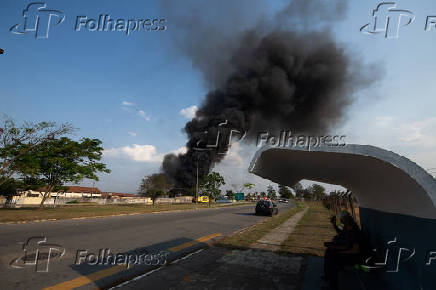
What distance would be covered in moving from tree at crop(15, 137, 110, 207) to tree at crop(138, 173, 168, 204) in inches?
666

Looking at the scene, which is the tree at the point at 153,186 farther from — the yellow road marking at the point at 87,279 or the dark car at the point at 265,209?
the yellow road marking at the point at 87,279

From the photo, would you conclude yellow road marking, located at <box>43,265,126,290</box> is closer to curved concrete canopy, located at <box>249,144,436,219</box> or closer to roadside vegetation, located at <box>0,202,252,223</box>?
curved concrete canopy, located at <box>249,144,436,219</box>

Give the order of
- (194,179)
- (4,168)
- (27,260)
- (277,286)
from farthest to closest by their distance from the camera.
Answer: (194,179) → (4,168) → (27,260) → (277,286)

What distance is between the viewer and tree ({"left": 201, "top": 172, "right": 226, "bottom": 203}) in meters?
47.3

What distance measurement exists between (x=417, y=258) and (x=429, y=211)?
2.23ft

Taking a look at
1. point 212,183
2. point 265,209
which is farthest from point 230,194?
point 265,209

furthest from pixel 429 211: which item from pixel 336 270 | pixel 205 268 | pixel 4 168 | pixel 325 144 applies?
pixel 4 168

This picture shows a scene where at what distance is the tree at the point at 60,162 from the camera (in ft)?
69.1

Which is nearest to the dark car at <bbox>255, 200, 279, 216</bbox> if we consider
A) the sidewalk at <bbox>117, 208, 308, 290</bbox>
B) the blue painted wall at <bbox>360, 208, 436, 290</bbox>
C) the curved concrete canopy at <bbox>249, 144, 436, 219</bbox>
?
the sidewalk at <bbox>117, 208, 308, 290</bbox>

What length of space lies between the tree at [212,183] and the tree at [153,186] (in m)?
7.47

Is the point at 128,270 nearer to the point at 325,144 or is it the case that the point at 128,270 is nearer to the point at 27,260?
the point at 27,260

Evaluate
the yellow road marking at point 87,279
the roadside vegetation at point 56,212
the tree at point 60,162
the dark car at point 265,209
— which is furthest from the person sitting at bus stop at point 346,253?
the tree at point 60,162

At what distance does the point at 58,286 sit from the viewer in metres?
3.74

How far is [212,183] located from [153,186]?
11.3 metres
